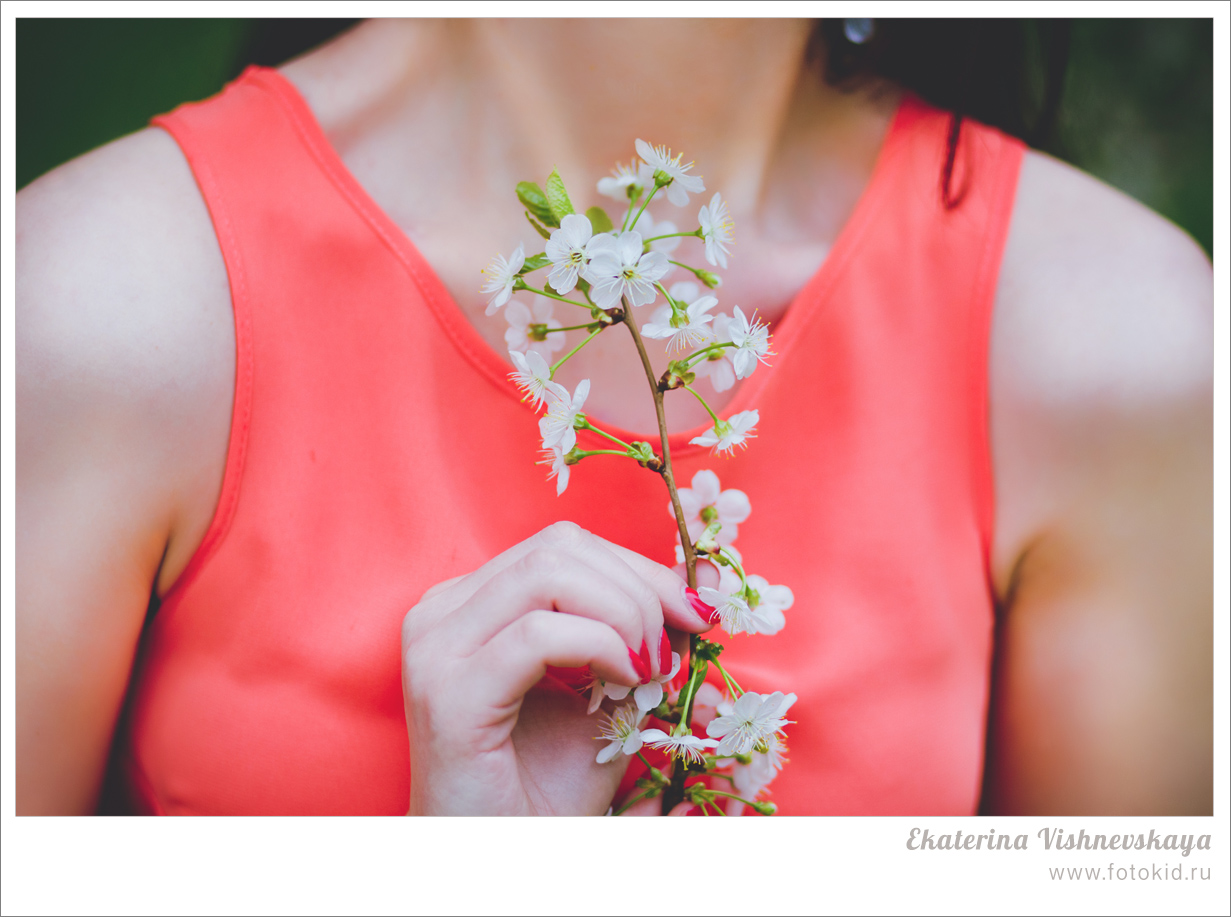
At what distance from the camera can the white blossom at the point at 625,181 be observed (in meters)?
0.53

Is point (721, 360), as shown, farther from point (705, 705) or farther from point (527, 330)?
point (705, 705)

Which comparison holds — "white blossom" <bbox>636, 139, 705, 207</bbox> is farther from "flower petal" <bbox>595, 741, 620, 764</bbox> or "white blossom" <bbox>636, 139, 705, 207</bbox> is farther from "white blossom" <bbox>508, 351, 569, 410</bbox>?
"flower petal" <bbox>595, 741, 620, 764</bbox>

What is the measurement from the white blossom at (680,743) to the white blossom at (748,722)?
0.01 m

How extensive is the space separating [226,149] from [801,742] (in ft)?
1.93

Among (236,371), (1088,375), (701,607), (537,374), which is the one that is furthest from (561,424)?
(1088,375)

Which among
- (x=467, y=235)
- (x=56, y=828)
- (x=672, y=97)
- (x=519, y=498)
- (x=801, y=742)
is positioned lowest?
(x=56, y=828)

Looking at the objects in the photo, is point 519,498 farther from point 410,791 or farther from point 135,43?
point 135,43

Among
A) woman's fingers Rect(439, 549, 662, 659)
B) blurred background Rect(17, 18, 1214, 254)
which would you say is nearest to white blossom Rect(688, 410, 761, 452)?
woman's fingers Rect(439, 549, 662, 659)

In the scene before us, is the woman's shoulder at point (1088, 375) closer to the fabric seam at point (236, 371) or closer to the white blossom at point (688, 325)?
the white blossom at point (688, 325)

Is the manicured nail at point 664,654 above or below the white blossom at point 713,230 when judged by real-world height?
below

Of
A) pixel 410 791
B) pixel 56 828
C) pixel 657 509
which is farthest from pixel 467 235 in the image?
pixel 56 828

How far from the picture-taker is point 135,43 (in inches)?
32.7

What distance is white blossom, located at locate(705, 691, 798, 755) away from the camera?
50 cm

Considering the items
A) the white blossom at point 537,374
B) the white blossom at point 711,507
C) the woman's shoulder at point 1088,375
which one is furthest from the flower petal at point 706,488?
the woman's shoulder at point 1088,375
